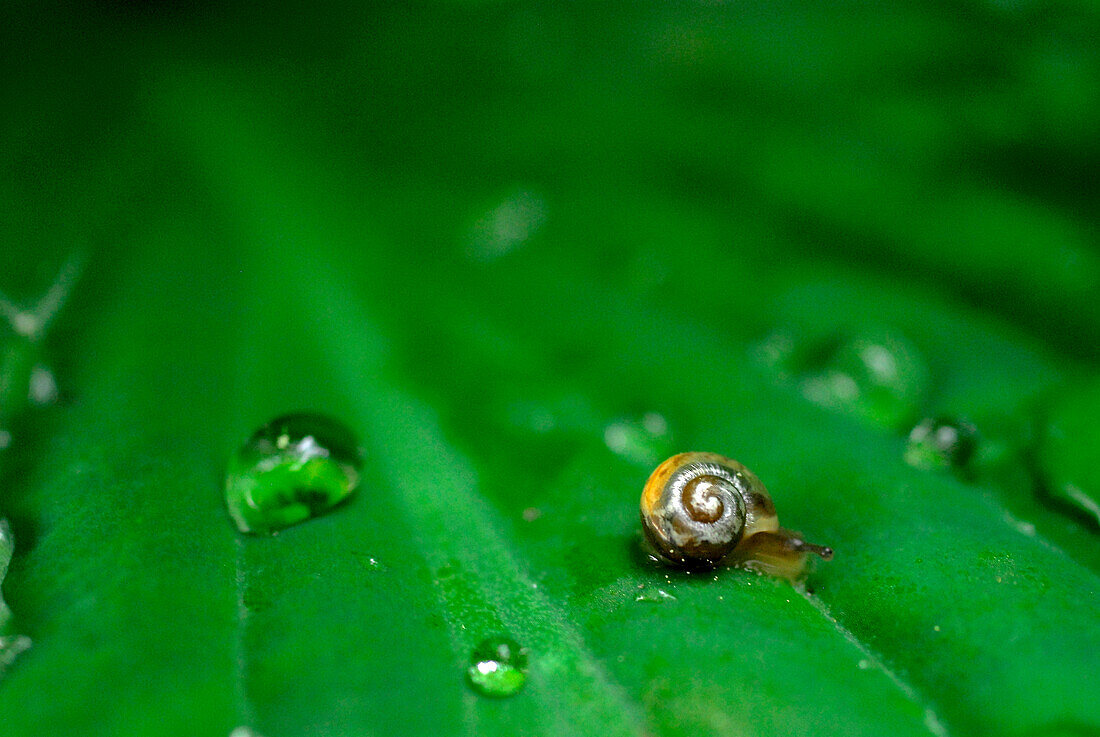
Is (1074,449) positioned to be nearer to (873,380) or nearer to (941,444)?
(941,444)

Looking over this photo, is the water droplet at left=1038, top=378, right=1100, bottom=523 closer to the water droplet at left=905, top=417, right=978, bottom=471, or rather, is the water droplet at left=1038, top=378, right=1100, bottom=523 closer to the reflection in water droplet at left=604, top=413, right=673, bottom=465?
the water droplet at left=905, top=417, right=978, bottom=471

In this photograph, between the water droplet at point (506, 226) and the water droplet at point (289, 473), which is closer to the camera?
the water droplet at point (289, 473)

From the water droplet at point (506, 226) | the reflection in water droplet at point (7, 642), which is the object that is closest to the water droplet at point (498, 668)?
the reflection in water droplet at point (7, 642)

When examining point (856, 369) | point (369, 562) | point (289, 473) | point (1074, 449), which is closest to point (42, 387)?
point (289, 473)

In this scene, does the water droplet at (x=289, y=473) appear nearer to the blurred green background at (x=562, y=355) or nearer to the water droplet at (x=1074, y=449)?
the blurred green background at (x=562, y=355)

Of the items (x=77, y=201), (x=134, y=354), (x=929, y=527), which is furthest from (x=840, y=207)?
(x=77, y=201)
